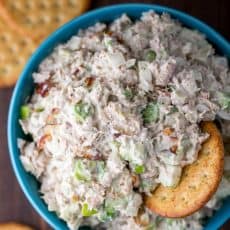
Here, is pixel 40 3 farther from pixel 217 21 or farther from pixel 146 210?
pixel 146 210

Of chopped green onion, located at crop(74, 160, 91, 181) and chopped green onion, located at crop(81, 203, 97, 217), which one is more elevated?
chopped green onion, located at crop(74, 160, 91, 181)

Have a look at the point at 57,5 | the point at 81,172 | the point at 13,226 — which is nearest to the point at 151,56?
the point at 81,172

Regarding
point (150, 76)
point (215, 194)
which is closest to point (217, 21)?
point (150, 76)

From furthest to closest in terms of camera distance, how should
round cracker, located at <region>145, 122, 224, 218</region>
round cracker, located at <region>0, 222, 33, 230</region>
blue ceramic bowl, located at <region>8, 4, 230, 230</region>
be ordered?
round cracker, located at <region>0, 222, 33, 230</region>, blue ceramic bowl, located at <region>8, 4, 230, 230</region>, round cracker, located at <region>145, 122, 224, 218</region>

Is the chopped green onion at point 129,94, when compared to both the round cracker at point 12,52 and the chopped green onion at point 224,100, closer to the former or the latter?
the chopped green onion at point 224,100

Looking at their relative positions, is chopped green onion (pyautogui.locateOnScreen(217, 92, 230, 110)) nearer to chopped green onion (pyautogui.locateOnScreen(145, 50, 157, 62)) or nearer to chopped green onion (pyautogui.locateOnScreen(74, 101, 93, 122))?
chopped green onion (pyautogui.locateOnScreen(145, 50, 157, 62))

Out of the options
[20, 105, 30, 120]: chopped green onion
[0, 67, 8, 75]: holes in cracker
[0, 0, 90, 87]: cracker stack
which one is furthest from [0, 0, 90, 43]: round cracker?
[20, 105, 30, 120]: chopped green onion

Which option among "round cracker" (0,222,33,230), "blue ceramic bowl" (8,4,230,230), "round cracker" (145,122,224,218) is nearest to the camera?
"round cracker" (145,122,224,218)
